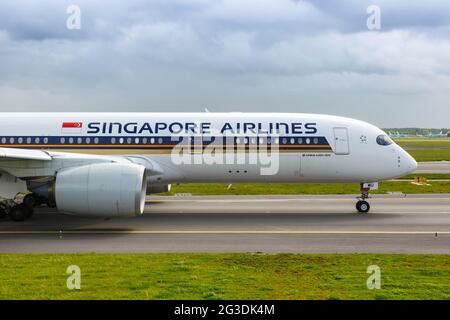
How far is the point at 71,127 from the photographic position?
1961 centimetres

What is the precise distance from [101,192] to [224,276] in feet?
22.7

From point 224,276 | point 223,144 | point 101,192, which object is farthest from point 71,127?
point 224,276

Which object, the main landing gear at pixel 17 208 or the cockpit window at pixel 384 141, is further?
the cockpit window at pixel 384 141

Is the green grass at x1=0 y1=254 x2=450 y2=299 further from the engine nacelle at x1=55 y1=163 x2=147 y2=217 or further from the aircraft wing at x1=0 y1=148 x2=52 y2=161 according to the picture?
the aircraft wing at x1=0 y1=148 x2=52 y2=161

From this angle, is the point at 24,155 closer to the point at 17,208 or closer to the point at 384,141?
the point at 17,208

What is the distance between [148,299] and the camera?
856cm

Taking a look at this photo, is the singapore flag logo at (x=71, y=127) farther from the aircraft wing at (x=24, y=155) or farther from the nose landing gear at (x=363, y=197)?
the nose landing gear at (x=363, y=197)

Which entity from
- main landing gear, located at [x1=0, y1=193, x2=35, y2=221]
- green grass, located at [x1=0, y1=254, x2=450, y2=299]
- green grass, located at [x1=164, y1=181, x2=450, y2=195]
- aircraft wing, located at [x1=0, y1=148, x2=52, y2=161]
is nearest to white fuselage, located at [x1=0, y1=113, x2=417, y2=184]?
main landing gear, located at [x1=0, y1=193, x2=35, y2=221]

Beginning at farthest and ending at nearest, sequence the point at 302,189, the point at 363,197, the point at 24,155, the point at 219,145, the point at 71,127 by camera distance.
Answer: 1. the point at 302,189
2. the point at 363,197
3. the point at 71,127
4. the point at 219,145
5. the point at 24,155

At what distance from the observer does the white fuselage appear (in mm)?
19266

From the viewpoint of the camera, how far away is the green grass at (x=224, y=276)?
351 inches

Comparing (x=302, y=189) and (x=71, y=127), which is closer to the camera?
(x=71, y=127)

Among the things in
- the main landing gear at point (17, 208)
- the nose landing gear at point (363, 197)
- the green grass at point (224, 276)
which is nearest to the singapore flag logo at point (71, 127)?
the main landing gear at point (17, 208)

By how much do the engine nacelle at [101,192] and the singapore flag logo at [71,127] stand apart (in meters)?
3.84
